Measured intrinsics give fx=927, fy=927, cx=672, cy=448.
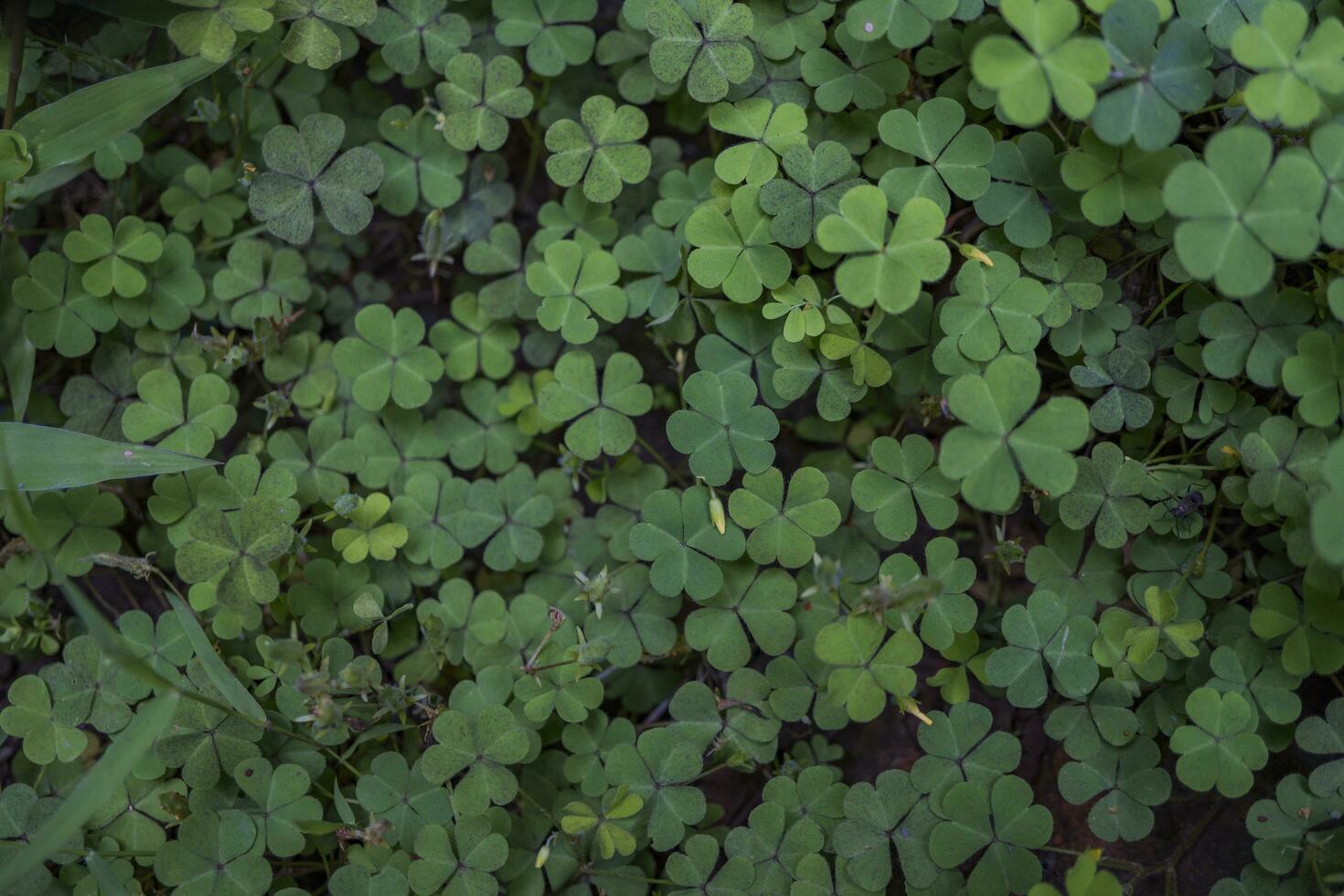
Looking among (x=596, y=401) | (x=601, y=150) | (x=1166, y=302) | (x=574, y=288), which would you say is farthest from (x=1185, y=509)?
(x=601, y=150)

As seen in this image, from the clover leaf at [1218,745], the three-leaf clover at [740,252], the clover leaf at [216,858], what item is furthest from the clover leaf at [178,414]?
the clover leaf at [1218,745]

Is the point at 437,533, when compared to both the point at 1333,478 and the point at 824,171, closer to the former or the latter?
the point at 824,171

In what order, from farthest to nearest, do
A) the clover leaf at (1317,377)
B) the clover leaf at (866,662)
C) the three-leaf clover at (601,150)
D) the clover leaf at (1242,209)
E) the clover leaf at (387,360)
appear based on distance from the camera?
the clover leaf at (387,360) → the three-leaf clover at (601,150) → the clover leaf at (866,662) → the clover leaf at (1317,377) → the clover leaf at (1242,209)

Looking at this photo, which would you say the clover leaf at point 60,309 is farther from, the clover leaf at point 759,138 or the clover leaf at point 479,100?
the clover leaf at point 759,138

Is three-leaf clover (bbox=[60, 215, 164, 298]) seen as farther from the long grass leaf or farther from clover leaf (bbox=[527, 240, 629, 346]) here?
clover leaf (bbox=[527, 240, 629, 346])

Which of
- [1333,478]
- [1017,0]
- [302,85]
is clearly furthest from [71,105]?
[1333,478]

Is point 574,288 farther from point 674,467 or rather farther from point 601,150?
point 674,467
